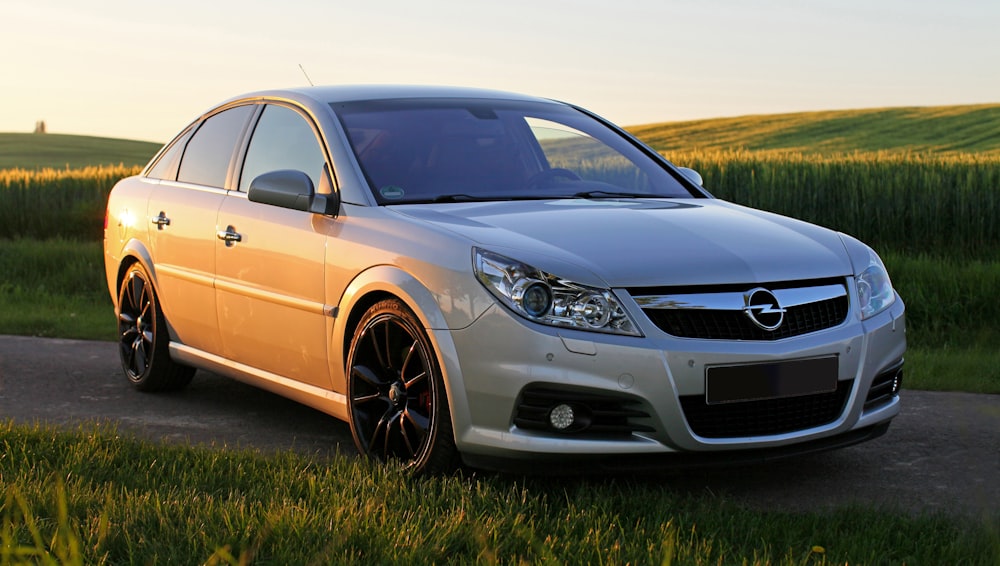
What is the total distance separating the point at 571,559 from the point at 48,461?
2.41 meters

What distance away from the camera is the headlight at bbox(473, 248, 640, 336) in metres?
4.38

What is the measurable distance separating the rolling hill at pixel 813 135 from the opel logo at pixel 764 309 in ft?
90.0

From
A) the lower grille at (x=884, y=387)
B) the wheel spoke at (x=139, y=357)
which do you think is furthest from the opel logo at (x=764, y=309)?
the wheel spoke at (x=139, y=357)

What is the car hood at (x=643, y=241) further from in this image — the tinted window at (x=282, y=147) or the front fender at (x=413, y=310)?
the tinted window at (x=282, y=147)

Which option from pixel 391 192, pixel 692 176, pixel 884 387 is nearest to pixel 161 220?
pixel 391 192

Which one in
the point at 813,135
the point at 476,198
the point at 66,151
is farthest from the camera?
the point at 66,151

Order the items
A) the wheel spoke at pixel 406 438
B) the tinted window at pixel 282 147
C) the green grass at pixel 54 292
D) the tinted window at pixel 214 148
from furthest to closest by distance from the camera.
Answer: the green grass at pixel 54 292 → the tinted window at pixel 214 148 → the tinted window at pixel 282 147 → the wheel spoke at pixel 406 438

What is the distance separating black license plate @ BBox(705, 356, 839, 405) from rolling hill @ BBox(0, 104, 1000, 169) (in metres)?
27.4

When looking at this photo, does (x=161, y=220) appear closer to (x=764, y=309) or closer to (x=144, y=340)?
(x=144, y=340)

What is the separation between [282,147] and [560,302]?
2.27 metres

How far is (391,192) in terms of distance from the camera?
5375 millimetres

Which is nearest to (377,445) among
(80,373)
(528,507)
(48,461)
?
(528,507)

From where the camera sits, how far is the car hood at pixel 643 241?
4465mm

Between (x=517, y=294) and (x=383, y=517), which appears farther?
(x=517, y=294)
